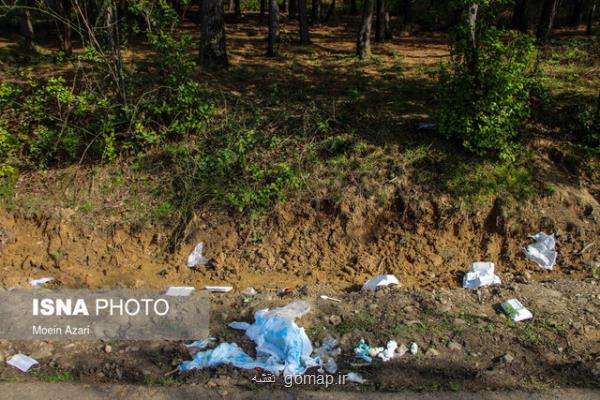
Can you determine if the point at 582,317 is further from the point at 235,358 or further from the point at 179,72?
the point at 179,72

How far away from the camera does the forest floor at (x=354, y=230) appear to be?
5590 millimetres

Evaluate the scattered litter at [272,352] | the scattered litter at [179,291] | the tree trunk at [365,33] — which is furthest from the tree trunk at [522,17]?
the scattered litter at [272,352]

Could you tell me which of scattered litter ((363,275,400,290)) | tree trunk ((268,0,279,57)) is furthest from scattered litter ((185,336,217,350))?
tree trunk ((268,0,279,57))

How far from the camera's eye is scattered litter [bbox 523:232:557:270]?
6.97 meters

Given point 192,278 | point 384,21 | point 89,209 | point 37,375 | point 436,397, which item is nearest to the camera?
point 436,397

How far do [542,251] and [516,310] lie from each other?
1.71 metres

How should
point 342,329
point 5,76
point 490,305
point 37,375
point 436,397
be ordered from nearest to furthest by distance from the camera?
point 436,397
point 37,375
point 342,329
point 490,305
point 5,76

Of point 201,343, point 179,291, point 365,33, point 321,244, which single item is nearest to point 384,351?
point 201,343

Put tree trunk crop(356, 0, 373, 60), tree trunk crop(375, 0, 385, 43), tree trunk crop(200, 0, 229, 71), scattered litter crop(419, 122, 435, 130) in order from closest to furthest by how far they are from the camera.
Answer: scattered litter crop(419, 122, 435, 130), tree trunk crop(200, 0, 229, 71), tree trunk crop(356, 0, 373, 60), tree trunk crop(375, 0, 385, 43)

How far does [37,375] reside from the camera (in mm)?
4934

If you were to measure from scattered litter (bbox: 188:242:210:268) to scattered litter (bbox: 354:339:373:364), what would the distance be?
2.95 m

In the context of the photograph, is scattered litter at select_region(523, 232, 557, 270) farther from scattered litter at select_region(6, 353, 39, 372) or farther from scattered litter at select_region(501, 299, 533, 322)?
scattered litter at select_region(6, 353, 39, 372)

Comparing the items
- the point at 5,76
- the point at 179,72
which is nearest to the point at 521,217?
the point at 179,72

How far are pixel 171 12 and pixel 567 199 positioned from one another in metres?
6.65
